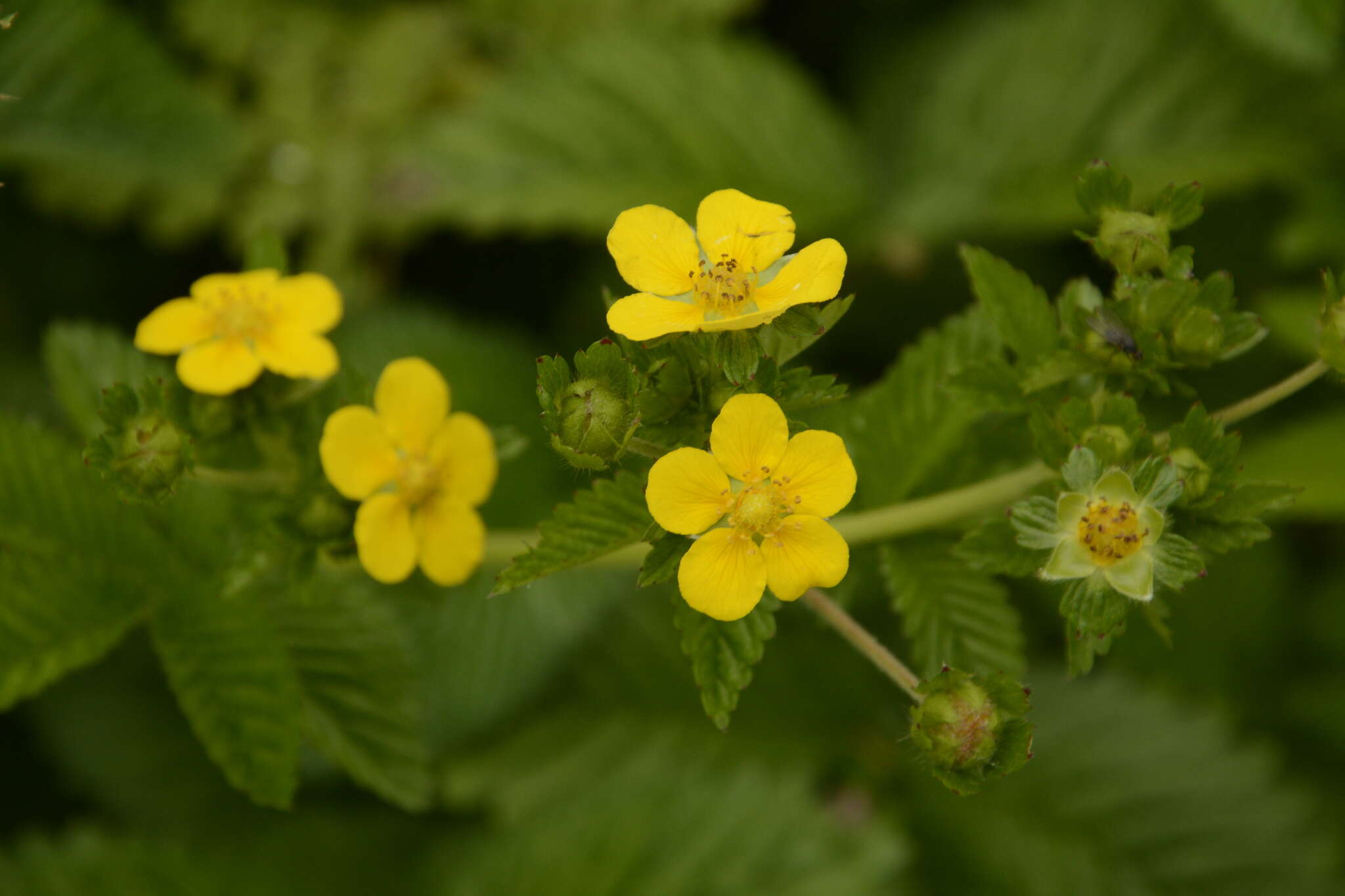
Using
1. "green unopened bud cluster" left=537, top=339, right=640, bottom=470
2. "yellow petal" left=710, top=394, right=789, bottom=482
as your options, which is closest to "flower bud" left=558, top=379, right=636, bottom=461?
"green unopened bud cluster" left=537, top=339, right=640, bottom=470

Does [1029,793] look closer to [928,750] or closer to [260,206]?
[928,750]

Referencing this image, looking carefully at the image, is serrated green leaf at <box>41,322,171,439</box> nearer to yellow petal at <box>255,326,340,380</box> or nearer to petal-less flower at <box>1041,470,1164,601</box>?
yellow petal at <box>255,326,340,380</box>

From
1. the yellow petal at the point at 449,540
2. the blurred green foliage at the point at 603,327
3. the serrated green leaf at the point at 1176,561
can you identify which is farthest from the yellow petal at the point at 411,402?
the serrated green leaf at the point at 1176,561

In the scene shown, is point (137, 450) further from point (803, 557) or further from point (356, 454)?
point (803, 557)

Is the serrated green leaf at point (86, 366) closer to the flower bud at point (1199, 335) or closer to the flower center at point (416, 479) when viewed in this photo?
the flower center at point (416, 479)

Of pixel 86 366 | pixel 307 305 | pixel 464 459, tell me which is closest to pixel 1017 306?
pixel 464 459
